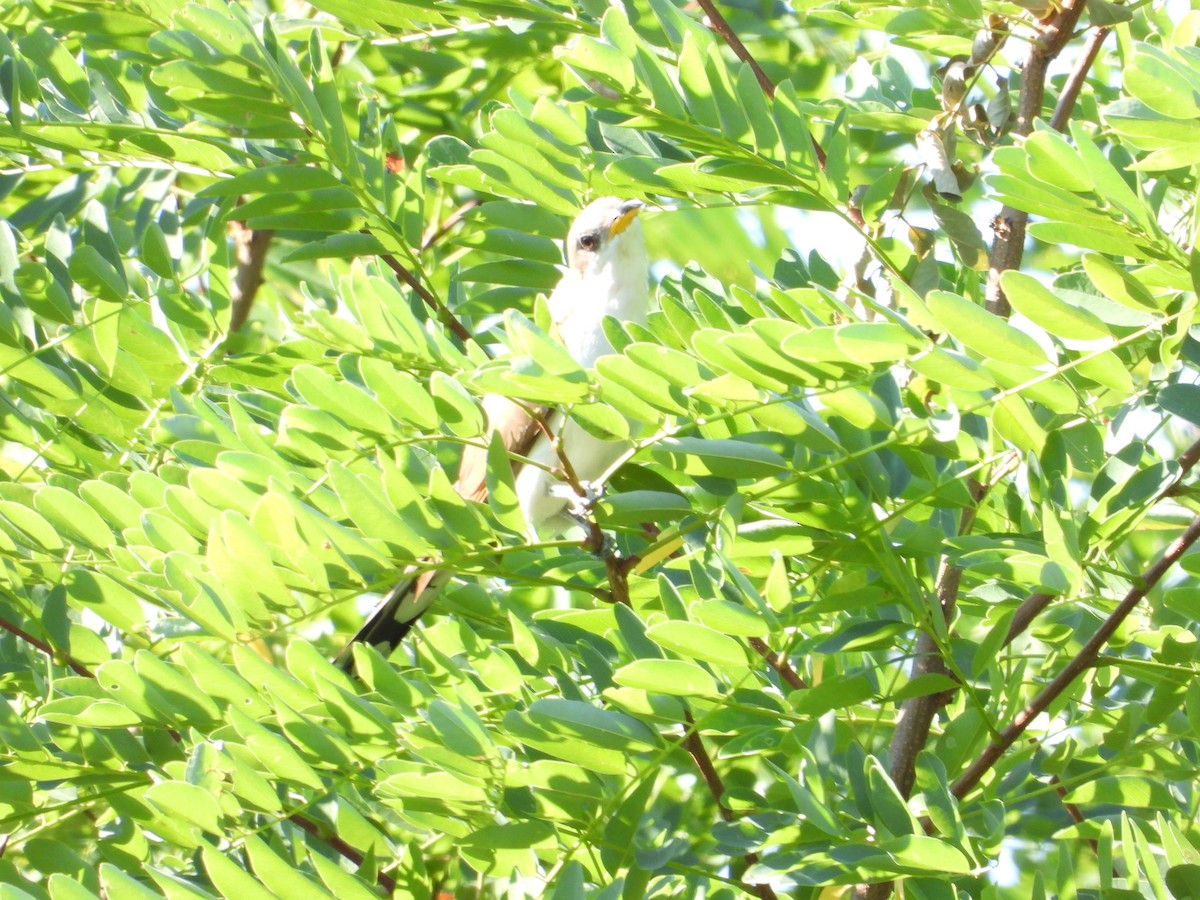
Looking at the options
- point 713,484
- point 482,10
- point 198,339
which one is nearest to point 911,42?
point 482,10

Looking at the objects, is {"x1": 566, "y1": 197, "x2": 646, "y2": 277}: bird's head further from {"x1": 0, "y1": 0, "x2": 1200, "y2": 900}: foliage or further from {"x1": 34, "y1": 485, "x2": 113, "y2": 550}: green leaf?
{"x1": 34, "y1": 485, "x2": 113, "y2": 550}: green leaf

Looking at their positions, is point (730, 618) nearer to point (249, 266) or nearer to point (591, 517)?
point (591, 517)

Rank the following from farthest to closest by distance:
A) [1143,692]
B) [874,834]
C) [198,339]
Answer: [198,339]
[1143,692]
[874,834]

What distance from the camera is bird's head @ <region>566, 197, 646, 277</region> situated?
327 cm

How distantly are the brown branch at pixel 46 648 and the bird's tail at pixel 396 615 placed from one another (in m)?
0.43

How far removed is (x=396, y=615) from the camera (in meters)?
2.73

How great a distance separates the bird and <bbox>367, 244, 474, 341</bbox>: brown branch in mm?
170

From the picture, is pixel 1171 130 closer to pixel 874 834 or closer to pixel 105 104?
pixel 874 834

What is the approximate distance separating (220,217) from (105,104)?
33 cm

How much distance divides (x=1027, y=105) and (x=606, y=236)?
4.39 ft

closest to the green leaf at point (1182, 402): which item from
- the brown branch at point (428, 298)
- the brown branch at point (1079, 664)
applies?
the brown branch at point (1079, 664)

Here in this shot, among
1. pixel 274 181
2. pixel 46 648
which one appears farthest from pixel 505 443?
pixel 46 648

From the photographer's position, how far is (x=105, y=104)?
2.65 meters

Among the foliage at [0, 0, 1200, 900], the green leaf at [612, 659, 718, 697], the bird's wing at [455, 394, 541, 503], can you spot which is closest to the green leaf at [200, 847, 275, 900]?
the foliage at [0, 0, 1200, 900]
